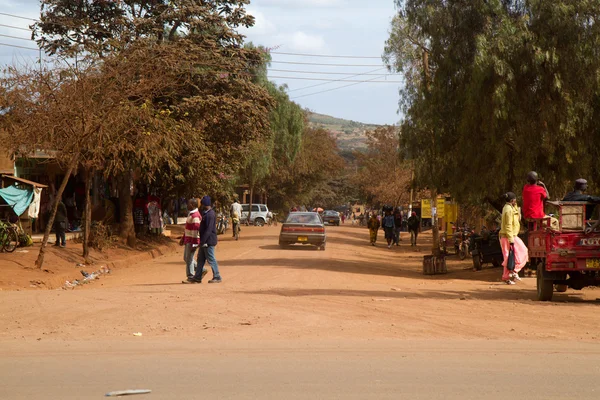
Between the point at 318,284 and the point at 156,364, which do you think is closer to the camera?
the point at 156,364

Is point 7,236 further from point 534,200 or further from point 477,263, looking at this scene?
point 534,200

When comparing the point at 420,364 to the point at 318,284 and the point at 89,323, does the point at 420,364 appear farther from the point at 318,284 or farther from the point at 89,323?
the point at 318,284

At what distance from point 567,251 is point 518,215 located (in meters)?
3.31

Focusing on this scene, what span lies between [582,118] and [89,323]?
15.7 meters

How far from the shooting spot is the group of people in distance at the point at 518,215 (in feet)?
46.4

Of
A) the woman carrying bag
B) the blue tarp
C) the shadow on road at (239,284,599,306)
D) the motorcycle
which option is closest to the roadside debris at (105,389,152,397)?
the shadow on road at (239,284,599,306)

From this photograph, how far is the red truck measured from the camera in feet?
42.5

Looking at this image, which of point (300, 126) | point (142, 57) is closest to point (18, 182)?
point (142, 57)

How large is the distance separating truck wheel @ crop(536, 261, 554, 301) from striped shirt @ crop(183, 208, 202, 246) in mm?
7462

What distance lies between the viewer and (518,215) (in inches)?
639

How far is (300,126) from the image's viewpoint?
2402 inches

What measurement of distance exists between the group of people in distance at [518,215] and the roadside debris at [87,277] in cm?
1069

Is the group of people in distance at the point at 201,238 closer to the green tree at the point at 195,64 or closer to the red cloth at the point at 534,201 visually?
the red cloth at the point at 534,201

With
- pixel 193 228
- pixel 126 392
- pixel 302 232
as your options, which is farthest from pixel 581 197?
pixel 302 232
